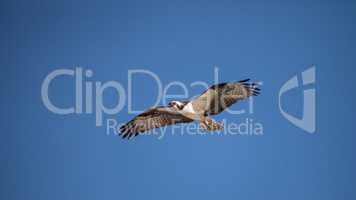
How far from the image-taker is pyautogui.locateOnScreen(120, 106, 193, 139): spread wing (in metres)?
8.13

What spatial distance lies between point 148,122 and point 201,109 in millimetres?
673

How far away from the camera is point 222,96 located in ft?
26.3

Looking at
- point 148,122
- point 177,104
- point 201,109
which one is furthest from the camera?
point 148,122

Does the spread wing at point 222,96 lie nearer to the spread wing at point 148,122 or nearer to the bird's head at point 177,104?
the bird's head at point 177,104

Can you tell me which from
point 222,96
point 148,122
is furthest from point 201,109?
point 148,122

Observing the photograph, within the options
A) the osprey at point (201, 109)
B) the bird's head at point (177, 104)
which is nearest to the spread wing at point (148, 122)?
the osprey at point (201, 109)

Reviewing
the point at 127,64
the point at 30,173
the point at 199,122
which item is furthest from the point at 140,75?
the point at 30,173

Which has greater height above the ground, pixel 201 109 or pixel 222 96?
pixel 222 96

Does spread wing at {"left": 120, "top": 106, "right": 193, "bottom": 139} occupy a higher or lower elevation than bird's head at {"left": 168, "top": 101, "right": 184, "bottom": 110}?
lower

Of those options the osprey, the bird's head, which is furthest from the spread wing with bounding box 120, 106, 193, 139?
the bird's head

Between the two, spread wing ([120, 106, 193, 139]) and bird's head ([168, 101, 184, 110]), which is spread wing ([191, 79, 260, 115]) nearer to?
bird's head ([168, 101, 184, 110])

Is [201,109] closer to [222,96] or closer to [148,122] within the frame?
[222,96]

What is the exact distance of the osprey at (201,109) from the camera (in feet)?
25.8

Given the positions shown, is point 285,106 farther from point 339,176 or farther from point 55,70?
point 55,70
